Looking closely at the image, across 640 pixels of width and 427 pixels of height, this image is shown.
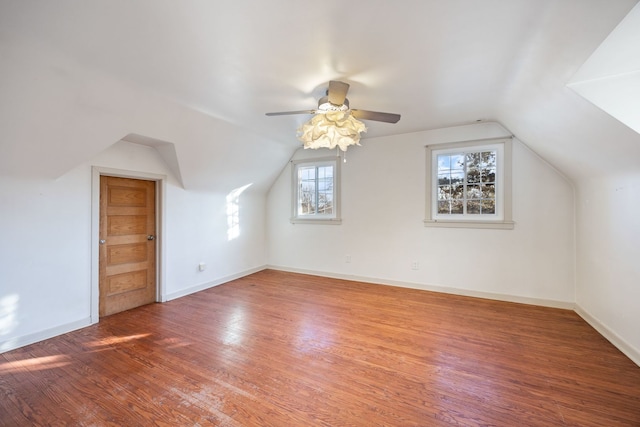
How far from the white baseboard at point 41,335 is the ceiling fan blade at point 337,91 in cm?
364

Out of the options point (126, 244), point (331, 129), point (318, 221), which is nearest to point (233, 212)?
point (318, 221)

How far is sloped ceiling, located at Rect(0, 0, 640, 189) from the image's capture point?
63.4 inches

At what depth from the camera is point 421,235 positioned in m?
4.34

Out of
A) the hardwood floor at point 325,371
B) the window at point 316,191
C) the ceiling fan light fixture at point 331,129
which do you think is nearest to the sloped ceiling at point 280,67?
the ceiling fan light fixture at point 331,129

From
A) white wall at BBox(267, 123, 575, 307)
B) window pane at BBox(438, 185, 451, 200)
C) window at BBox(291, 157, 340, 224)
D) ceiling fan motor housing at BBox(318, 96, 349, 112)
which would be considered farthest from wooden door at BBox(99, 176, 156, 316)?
window pane at BBox(438, 185, 451, 200)

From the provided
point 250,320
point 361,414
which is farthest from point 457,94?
point 250,320

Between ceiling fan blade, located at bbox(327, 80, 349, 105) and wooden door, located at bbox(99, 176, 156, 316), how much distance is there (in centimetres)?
291

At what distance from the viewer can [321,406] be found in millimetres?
1830

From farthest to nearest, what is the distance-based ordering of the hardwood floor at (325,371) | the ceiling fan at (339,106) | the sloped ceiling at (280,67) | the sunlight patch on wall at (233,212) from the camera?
the sunlight patch on wall at (233,212), the ceiling fan at (339,106), the hardwood floor at (325,371), the sloped ceiling at (280,67)

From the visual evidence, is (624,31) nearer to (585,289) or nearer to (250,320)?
(585,289)

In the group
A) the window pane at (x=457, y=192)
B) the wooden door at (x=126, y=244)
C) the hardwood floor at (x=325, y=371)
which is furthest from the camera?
the window pane at (x=457, y=192)

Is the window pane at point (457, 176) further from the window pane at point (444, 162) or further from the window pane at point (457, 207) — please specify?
the window pane at point (457, 207)

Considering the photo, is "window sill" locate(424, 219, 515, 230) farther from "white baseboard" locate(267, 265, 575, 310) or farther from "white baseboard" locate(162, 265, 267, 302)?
→ "white baseboard" locate(162, 265, 267, 302)

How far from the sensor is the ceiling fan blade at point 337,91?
2.43 meters
